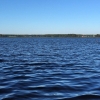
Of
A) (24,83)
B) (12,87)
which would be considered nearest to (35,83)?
(24,83)

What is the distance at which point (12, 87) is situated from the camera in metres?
15.5

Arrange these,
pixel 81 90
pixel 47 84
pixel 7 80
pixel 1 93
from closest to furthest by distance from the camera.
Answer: pixel 1 93
pixel 81 90
pixel 47 84
pixel 7 80

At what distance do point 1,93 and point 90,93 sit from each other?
Answer: 4.90 m

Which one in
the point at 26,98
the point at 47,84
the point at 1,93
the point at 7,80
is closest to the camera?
the point at 26,98

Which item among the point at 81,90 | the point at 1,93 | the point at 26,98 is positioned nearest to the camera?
the point at 26,98

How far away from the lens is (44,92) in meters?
14.2

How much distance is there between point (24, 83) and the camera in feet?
55.1

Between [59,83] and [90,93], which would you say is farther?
[59,83]

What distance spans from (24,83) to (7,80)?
5.53 feet

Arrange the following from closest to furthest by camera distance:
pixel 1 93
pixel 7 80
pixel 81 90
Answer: pixel 1 93 < pixel 81 90 < pixel 7 80

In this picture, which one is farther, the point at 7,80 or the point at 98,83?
the point at 7,80

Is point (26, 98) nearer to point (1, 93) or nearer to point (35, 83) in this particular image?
point (1, 93)

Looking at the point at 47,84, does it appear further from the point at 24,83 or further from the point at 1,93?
the point at 1,93

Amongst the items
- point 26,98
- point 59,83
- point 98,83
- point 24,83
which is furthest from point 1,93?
point 98,83
